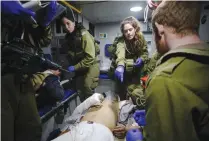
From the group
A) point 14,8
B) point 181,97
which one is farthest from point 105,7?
point 181,97

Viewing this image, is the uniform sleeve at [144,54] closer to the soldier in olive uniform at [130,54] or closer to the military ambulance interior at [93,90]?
the soldier in olive uniform at [130,54]

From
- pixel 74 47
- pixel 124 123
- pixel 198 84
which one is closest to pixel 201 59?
pixel 198 84

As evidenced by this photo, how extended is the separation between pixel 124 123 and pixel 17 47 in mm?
1224

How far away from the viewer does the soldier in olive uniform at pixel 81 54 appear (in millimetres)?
2461

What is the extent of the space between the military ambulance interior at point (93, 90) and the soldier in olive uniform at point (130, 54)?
0.19ft

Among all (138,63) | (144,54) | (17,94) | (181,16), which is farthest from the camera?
(144,54)

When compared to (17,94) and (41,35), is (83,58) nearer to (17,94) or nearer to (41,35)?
(41,35)

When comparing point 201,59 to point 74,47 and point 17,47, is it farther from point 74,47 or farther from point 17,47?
point 74,47

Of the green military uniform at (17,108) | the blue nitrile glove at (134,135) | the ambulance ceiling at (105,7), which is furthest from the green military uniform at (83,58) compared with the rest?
the blue nitrile glove at (134,135)

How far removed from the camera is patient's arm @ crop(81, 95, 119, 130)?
1.52 metres

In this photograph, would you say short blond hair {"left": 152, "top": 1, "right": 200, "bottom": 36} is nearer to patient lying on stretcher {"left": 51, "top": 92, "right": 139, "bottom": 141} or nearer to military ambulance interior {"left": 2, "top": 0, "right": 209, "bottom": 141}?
military ambulance interior {"left": 2, "top": 0, "right": 209, "bottom": 141}

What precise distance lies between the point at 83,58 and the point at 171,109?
208 cm

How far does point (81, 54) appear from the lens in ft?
8.51

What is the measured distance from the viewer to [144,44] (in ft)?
7.37
